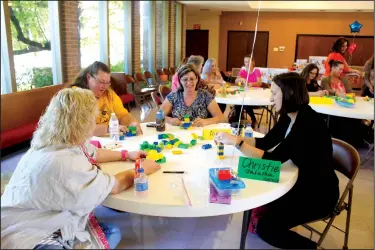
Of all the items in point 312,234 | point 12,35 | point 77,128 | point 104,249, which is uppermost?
point 12,35

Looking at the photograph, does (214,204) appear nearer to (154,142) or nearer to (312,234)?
(154,142)

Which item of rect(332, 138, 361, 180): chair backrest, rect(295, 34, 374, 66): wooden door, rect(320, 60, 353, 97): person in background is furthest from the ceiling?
rect(332, 138, 361, 180): chair backrest

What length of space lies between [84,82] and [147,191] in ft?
4.16

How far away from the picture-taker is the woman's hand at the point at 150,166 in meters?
1.55

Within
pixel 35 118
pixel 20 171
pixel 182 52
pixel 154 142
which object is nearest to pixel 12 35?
pixel 35 118

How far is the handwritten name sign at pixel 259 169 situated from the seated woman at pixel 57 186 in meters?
0.59

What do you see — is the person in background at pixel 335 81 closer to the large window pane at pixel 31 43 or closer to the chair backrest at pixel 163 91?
the chair backrest at pixel 163 91

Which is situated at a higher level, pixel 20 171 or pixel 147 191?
pixel 20 171

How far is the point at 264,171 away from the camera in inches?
59.4

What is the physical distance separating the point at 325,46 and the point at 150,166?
12596 millimetres

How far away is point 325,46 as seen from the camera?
1247 centimetres

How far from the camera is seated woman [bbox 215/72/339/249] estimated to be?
168 cm

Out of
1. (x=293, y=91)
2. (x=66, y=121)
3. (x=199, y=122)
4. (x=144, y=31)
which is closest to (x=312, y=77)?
(x=199, y=122)

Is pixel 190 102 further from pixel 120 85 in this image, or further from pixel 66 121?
pixel 120 85
